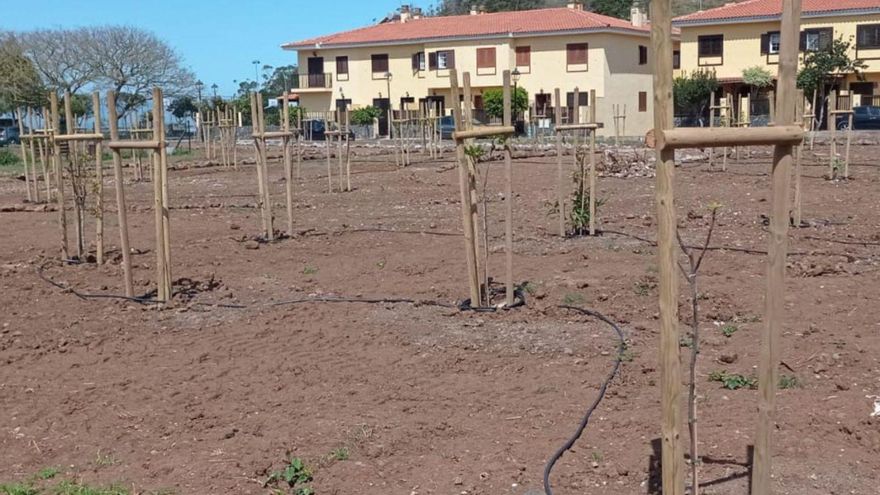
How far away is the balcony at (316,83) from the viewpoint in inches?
2384

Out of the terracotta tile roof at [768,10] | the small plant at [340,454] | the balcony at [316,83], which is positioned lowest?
the small plant at [340,454]

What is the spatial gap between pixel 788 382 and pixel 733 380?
331mm

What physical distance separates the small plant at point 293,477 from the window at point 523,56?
51.6 metres

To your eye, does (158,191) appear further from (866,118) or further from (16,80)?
(16,80)

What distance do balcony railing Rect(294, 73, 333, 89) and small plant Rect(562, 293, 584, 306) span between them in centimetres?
5370

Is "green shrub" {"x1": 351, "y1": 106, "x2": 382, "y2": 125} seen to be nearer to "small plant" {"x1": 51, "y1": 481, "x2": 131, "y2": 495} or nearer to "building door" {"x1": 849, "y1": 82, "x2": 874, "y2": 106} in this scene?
"building door" {"x1": 849, "y1": 82, "x2": 874, "y2": 106}

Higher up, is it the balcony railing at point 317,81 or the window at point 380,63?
the window at point 380,63

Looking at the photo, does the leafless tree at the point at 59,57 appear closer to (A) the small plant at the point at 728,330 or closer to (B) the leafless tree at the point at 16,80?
(B) the leafless tree at the point at 16,80

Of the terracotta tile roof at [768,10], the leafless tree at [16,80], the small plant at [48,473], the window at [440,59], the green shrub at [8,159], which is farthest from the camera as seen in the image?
the window at [440,59]

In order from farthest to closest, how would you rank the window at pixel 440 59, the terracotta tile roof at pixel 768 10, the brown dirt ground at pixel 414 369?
1. the window at pixel 440 59
2. the terracotta tile roof at pixel 768 10
3. the brown dirt ground at pixel 414 369

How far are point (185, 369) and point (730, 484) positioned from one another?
13.6ft

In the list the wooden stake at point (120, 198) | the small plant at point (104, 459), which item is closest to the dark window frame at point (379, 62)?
the wooden stake at point (120, 198)

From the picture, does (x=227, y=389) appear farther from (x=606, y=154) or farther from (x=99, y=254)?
(x=606, y=154)

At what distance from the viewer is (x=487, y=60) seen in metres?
55.7
